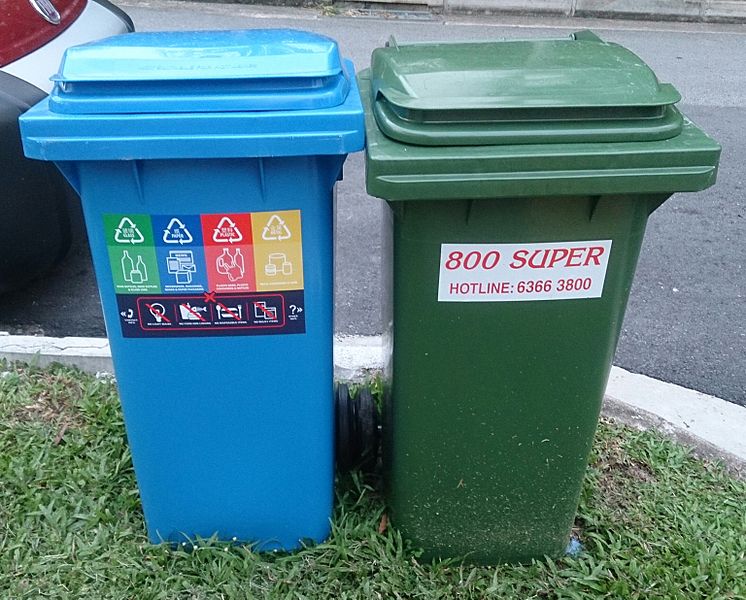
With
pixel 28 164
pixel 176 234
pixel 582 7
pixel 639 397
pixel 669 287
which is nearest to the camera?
pixel 176 234

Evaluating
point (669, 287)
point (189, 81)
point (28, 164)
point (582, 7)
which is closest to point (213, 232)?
point (189, 81)

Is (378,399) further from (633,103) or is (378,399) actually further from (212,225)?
(633,103)

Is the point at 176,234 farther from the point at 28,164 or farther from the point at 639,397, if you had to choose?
the point at 639,397

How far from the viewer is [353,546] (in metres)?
2.20

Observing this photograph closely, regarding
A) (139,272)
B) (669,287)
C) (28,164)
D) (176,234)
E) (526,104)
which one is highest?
(526,104)

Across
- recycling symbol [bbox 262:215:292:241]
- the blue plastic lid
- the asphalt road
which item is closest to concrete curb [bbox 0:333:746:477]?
the asphalt road

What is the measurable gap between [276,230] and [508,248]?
560 mm

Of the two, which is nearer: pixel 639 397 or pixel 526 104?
pixel 526 104

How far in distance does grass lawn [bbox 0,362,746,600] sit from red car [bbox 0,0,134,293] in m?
0.88

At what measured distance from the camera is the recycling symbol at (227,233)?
168cm

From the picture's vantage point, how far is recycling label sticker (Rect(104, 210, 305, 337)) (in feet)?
5.51

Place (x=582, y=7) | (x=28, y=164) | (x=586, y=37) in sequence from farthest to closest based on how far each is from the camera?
1. (x=582, y=7)
2. (x=28, y=164)
3. (x=586, y=37)

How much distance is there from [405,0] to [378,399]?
31.6 feet

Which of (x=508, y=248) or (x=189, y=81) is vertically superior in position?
(x=189, y=81)
